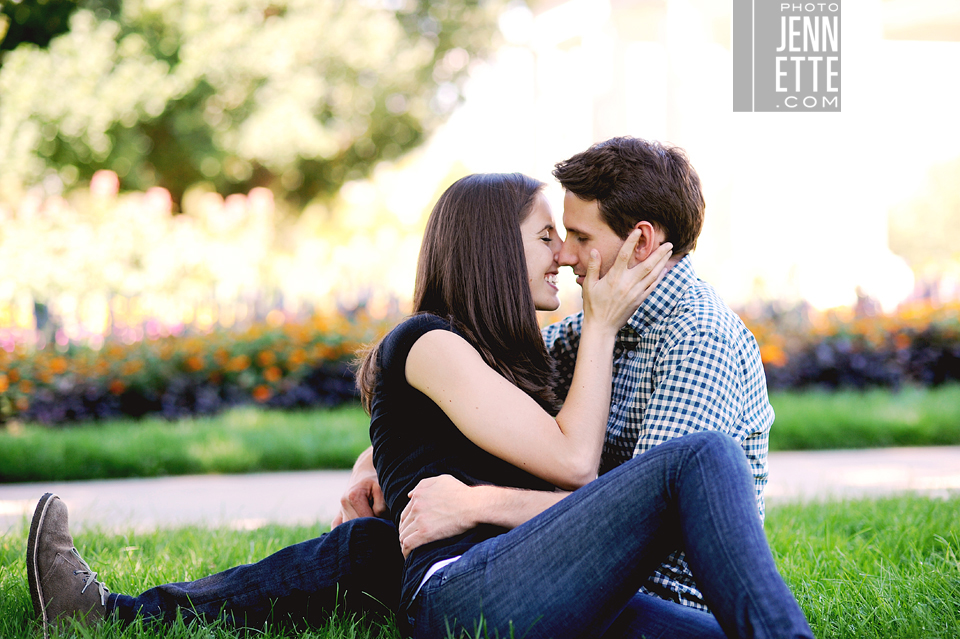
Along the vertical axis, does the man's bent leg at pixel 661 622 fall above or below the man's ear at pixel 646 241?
below

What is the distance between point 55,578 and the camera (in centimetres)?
217

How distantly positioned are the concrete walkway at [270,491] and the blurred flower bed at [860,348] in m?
1.63

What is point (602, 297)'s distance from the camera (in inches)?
86.2

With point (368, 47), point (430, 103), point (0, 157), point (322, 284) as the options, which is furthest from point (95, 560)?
point (430, 103)

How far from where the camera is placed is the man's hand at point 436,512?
1895 mm

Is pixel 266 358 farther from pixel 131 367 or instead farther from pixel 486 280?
pixel 486 280

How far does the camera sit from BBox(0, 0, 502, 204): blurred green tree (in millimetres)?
13273

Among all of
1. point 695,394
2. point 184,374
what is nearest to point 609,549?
point 695,394

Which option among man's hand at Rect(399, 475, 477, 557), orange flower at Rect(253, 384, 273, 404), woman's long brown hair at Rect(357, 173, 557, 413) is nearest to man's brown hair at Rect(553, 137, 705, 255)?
woman's long brown hair at Rect(357, 173, 557, 413)

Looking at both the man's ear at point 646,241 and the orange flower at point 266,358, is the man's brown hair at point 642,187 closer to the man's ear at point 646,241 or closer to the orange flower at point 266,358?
the man's ear at point 646,241

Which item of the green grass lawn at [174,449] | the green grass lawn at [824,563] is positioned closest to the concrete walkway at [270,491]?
the green grass lawn at [174,449]

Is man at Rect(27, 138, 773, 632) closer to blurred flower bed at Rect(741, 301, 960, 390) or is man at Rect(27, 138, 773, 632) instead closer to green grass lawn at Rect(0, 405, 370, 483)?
green grass lawn at Rect(0, 405, 370, 483)

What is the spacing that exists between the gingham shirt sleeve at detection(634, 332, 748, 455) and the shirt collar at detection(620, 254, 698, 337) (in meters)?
0.19

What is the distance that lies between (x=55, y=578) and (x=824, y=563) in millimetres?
2363
